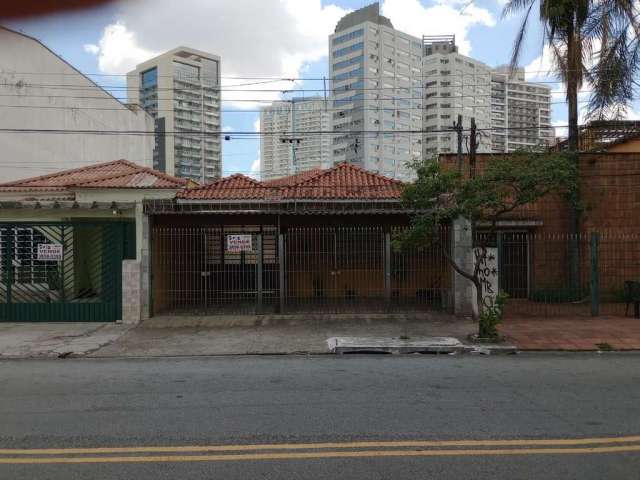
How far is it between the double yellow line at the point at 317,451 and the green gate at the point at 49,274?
8.75m

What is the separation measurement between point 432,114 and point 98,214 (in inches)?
1700

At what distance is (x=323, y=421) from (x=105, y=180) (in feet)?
34.2

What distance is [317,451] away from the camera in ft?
15.4

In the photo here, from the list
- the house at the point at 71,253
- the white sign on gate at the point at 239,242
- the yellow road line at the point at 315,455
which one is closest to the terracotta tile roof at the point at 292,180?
the white sign on gate at the point at 239,242

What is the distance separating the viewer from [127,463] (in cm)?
446

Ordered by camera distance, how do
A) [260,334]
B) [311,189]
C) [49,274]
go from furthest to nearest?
[311,189] < [49,274] < [260,334]

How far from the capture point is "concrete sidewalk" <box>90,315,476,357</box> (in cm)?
1010

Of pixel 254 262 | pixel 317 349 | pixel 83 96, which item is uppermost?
pixel 83 96

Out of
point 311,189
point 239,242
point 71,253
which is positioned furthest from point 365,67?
point 71,253

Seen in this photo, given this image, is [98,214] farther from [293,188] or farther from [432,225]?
[432,225]

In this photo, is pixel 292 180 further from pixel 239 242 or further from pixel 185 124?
pixel 185 124

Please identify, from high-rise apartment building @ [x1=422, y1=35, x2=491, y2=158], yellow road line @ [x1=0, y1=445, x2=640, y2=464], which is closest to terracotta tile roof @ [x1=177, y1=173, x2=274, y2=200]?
yellow road line @ [x1=0, y1=445, x2=640, y2=464]

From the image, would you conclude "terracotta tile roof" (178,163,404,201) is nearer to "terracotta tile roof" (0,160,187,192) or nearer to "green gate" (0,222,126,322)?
"terracotta tile roof" (0,160,187,192)

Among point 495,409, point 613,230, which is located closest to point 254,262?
point 495,409
